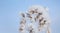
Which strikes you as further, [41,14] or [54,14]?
[54,14]

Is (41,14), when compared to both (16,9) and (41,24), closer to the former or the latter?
(41,24)

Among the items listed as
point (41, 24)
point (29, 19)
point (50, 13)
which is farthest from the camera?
point (50, 13)

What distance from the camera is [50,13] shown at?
142 centimetres

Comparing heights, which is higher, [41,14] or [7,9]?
Result: [7,9]

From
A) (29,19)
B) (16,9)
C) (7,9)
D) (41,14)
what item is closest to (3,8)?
(7,9)

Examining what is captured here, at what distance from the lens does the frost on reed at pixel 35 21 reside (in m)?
1.16

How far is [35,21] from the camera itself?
1225 millimetres

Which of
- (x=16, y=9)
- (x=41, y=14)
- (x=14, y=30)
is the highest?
(x=16, y=9)

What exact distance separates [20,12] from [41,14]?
1.17 feet

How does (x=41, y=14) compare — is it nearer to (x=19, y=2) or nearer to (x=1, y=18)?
(x=19, y=2)

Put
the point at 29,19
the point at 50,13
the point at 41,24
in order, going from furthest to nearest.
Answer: the point at 50,13, the point at 29,19, the point at 41,24

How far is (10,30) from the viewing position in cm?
146

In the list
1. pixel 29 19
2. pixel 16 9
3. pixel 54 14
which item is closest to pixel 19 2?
pixel 16 9

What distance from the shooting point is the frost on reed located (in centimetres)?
116
